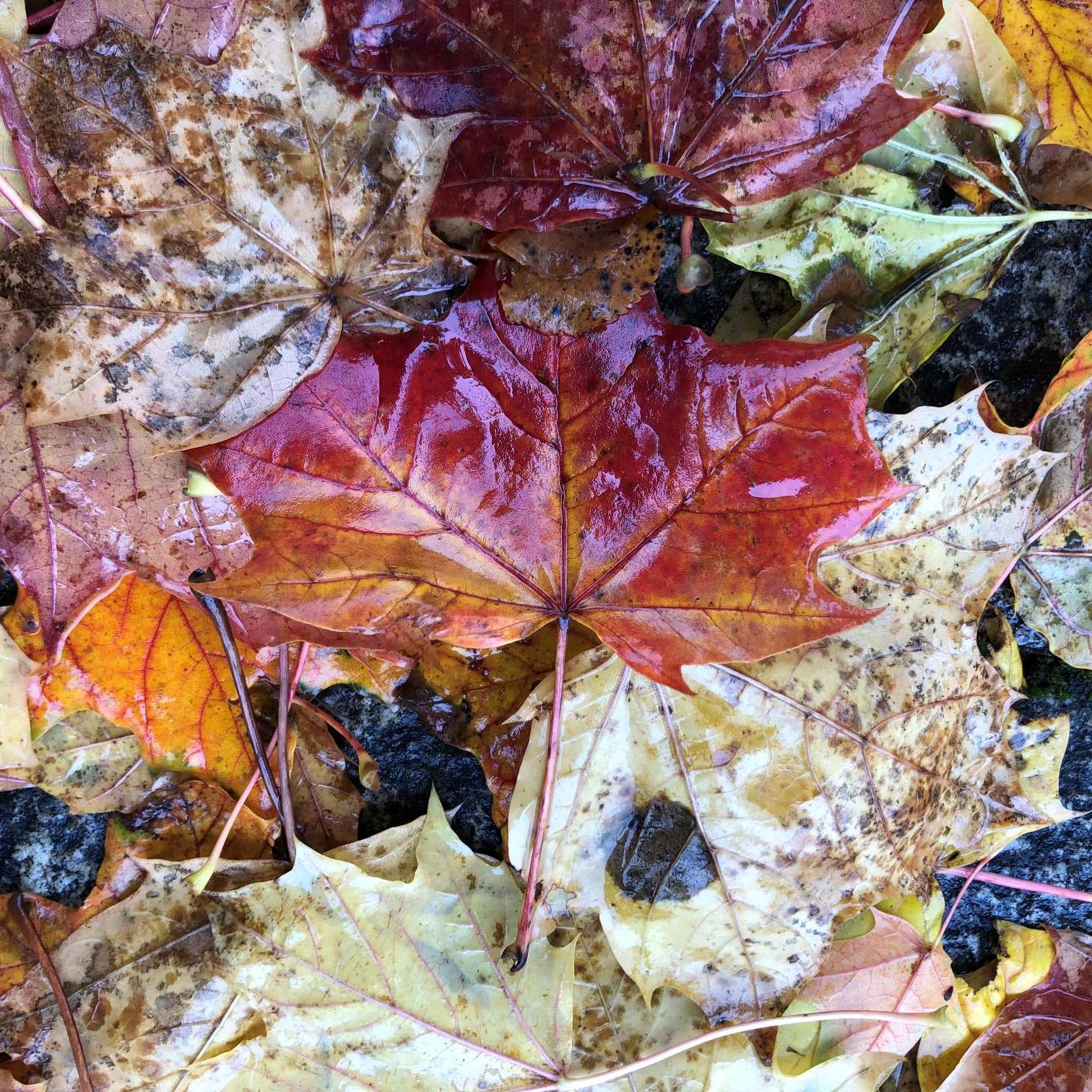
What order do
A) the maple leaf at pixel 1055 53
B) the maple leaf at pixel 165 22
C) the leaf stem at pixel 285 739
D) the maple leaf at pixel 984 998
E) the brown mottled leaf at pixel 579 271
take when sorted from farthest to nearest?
1. the maple leaf at pixel 984 998
2. the leaf stem at pixel 285 739
3. the maple leaf at pixel 1055 53
4. the brown mottled leaf at pixel 579 271
5. the maple leaf at pixel 165 22

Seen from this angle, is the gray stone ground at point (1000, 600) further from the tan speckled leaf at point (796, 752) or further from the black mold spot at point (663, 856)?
the black mold spot at point (663, 856)

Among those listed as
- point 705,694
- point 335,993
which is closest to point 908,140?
point 705,694

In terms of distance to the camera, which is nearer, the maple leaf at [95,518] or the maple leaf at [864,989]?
the maple leaf at [95,518]

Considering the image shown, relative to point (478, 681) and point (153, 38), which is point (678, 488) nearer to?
point (478, 681)

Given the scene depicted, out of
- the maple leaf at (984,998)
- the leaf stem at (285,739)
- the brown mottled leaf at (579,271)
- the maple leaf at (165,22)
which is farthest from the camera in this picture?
the maple leaf at (984,998)

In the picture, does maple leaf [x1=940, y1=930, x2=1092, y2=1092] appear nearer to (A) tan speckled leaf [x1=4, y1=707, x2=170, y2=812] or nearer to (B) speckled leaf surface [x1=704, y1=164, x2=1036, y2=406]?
(B) speckled leaf surface [x1=704, y1=164, x2=1036, y2=406]

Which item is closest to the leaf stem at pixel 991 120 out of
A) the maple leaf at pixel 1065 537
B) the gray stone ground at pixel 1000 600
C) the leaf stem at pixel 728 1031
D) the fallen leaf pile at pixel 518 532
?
the fallen leaf pile at pixel 518 532

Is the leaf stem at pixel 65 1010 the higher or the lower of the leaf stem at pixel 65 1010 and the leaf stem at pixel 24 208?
the lower


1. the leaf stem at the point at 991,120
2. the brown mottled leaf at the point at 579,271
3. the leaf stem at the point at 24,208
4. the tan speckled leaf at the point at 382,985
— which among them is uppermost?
the leaf stem at the point at 991,120
